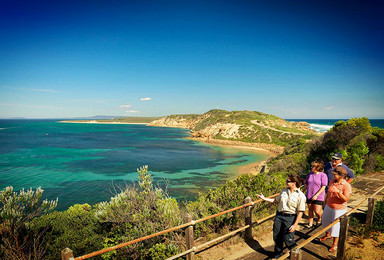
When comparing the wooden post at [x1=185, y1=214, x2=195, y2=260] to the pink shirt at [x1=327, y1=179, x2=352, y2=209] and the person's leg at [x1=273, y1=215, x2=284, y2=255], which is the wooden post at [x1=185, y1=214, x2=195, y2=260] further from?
the pink shirt at [x1=327, y1=179, x2=352, y2=209]

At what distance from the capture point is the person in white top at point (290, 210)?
409 centimetres

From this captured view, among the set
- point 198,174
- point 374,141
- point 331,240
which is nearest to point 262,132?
point 198,174

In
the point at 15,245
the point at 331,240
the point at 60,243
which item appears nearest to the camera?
the point at 331,240

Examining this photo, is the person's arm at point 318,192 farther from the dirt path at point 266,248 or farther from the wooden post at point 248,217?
the wooden post at point 248,217

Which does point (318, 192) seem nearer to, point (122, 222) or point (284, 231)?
point (284, 231)

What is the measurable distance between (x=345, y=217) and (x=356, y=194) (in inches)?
262

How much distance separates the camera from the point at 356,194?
30.7ft

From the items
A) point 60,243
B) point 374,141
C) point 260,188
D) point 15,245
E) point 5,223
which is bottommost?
point 60,243

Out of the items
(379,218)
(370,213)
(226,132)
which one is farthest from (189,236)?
(226,132)

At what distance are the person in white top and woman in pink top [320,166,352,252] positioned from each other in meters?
1.13

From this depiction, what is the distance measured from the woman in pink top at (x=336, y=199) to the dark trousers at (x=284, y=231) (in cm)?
127

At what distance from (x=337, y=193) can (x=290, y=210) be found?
1.45 meters

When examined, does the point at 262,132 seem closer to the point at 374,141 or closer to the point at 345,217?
the point at 374,141

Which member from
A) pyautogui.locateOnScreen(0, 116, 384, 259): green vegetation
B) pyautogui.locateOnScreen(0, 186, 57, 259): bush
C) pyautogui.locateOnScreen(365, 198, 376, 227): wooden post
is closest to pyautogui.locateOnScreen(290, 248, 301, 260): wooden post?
pyautogui.locateOnScreen(0, 116, 384, 259): green vegetation
